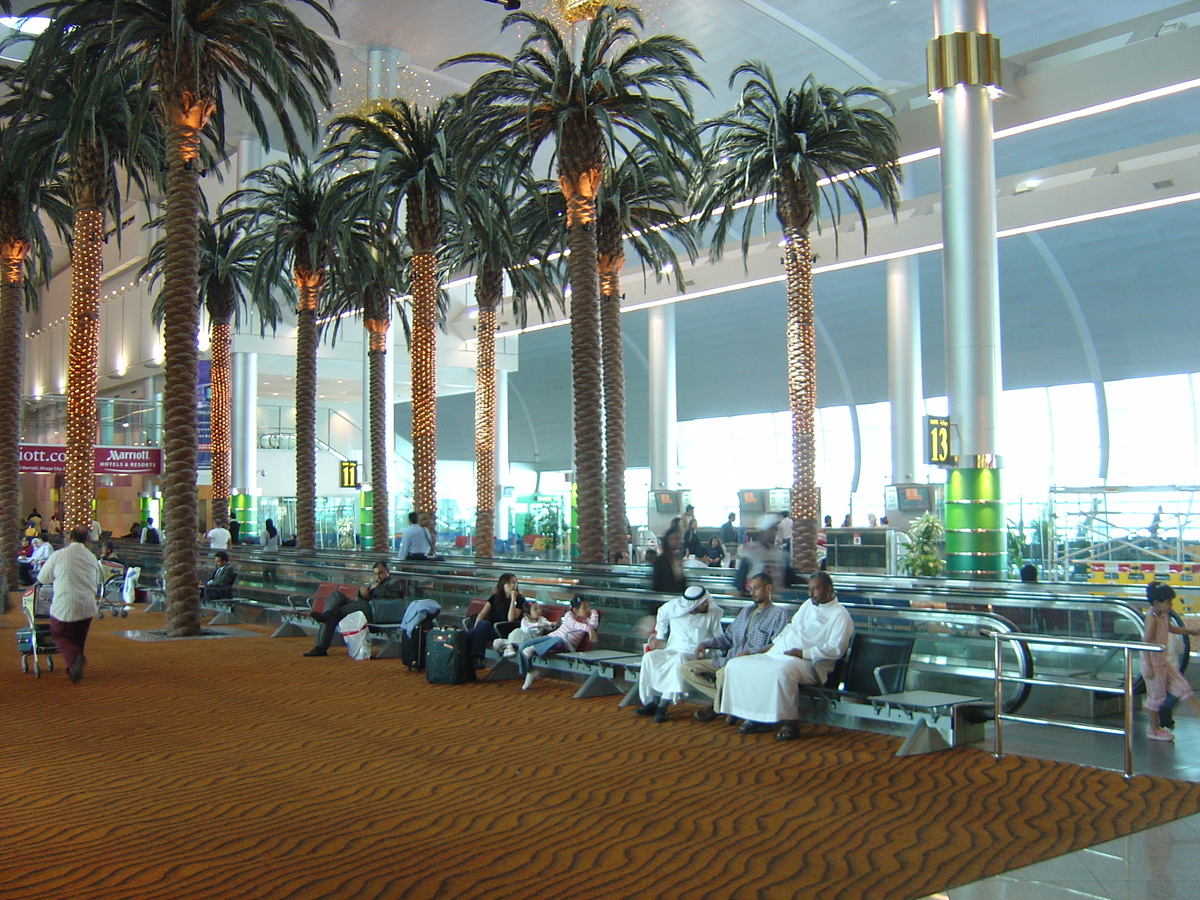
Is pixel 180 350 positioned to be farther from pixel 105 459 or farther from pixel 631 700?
Result: pixel 105 459

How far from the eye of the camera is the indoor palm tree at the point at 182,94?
16.2 meters

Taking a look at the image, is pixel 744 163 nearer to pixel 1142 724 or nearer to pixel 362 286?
pixel 362 286

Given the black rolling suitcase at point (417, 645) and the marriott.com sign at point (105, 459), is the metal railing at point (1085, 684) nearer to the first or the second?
the black rolling suitcase at point (417, 645)

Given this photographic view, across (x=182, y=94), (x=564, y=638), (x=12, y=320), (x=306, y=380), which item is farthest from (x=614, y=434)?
(x=12, y=320)

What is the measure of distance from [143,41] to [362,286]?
782 centimetres

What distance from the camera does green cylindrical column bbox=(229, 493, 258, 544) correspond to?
3534 centimetres

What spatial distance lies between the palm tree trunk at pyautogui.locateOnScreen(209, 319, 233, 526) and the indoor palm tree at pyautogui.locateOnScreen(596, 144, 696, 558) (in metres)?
12.5

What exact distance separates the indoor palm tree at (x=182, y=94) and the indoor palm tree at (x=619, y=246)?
5929 millimetres

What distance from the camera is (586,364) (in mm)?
18297

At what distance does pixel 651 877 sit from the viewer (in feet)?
17.4

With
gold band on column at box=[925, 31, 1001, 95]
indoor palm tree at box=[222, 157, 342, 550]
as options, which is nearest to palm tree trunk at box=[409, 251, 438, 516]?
indoor palm tree at box=[222, 157, 342, 550]

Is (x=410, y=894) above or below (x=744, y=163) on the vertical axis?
below

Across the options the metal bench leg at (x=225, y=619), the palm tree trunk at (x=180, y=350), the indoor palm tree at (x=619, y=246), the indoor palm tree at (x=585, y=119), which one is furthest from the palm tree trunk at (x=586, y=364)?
the metal bench leg at (x=225, y=619)

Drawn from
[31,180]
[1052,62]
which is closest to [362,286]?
[31,180]
